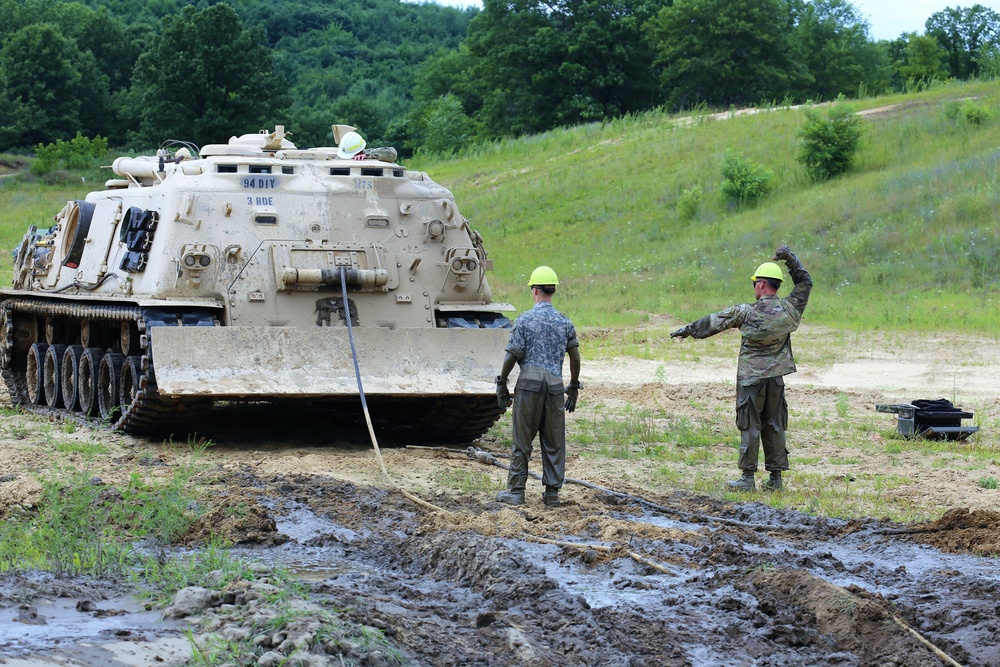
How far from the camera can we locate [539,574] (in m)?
6.87

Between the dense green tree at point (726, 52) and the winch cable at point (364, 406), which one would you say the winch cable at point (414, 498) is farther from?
the dense green tree at point (726, 52)

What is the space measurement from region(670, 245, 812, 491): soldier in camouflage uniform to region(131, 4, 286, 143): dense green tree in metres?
43.1

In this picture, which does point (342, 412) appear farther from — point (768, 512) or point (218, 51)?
point (218, 51)

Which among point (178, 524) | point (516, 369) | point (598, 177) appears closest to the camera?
point (178, 524)

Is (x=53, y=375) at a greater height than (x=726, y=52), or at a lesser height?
lesser

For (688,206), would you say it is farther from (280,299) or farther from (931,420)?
(280,299)

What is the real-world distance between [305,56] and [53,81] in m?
29.9

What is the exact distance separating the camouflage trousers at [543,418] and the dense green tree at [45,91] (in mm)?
52345

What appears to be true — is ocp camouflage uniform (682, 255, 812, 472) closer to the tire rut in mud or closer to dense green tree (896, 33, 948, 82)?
the tire rut in mud

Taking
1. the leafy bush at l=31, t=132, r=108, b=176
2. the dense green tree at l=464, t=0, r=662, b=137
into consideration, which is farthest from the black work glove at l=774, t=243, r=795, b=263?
the dense green tree at l=464, t=0, r=662, b=137

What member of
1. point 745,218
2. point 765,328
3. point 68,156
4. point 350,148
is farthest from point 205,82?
point 765,328

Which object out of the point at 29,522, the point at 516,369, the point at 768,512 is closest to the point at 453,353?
the point at 516,369

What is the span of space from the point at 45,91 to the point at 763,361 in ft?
179

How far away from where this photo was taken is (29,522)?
799 cm
